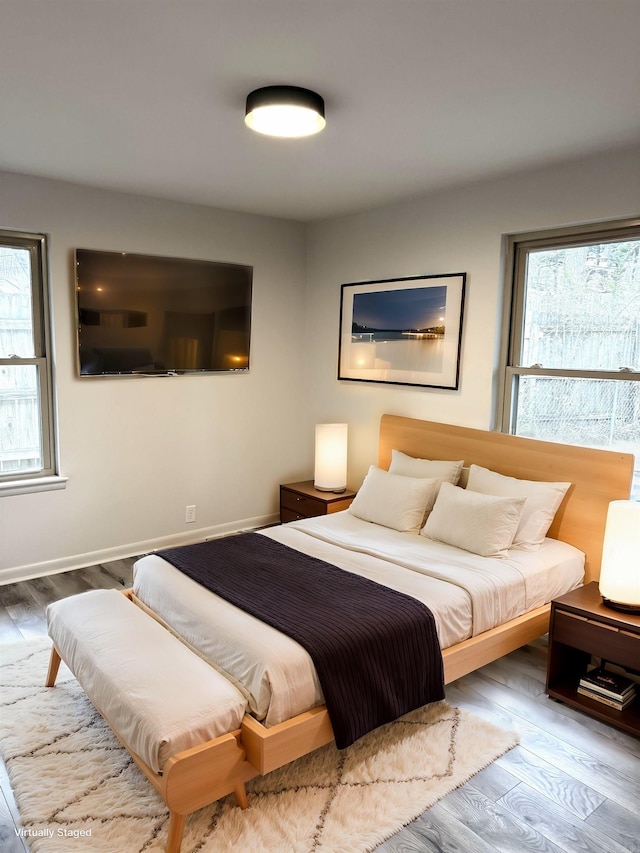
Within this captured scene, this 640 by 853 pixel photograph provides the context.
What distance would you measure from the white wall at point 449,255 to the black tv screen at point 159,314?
661 mm

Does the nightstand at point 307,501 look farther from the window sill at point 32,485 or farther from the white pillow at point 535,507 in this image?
the window sill at point 32,485

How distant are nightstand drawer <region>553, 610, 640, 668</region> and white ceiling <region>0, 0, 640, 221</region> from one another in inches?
84.2

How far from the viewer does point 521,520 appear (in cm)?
321

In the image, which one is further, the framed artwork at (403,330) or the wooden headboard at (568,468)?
the framed artwork at (403,330)

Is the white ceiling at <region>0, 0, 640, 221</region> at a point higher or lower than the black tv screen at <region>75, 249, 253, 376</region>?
higher

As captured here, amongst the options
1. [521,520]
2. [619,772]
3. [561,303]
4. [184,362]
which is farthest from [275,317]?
[619,772]

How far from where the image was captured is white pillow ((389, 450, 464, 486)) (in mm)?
3701

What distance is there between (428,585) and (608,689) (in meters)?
0.85

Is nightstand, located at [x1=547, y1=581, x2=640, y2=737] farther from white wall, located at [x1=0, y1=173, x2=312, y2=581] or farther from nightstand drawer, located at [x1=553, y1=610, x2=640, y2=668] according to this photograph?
white wall, located at [x1=0, y1=173, x2=312, y2=581]

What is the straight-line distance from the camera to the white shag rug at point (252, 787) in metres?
1.91

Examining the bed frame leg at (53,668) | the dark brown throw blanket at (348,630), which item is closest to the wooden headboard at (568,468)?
the dark brown throw blanket at (348,630)

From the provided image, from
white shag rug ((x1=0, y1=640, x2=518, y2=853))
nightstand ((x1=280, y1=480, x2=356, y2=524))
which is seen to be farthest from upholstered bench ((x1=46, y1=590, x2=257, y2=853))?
nightstand ((x1=280, y1=480, x2=356, y2=524))

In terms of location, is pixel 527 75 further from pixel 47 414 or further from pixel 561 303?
pixel 47 414

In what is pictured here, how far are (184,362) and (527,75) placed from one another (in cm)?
292
